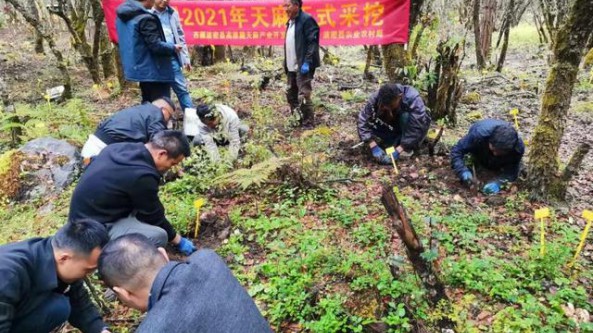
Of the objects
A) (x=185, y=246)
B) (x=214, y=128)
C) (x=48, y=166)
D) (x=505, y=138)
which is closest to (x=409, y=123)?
(x=505, y=138)

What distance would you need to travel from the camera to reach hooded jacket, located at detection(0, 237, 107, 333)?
7.00 feet

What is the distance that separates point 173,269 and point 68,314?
1.49 meters

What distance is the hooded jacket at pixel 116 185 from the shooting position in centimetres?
330

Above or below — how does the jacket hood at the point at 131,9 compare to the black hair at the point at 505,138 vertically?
above

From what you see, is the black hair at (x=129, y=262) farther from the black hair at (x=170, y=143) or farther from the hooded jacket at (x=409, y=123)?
the hooded jacket at (x=409, y=123)

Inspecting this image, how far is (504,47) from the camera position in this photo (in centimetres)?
1127

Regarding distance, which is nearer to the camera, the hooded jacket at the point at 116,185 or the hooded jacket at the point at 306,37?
Result: the hooded jacket at the point at 116,185

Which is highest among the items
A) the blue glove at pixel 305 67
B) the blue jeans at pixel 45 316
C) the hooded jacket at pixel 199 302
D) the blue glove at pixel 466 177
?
the blue glove at pixel 305 67

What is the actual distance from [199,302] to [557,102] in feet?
12.8

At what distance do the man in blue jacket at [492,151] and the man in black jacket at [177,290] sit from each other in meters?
3.66

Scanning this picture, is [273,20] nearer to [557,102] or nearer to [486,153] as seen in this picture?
[486,153]

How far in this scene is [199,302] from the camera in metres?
1.65

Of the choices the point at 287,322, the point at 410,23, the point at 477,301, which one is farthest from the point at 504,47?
the point at 287,322

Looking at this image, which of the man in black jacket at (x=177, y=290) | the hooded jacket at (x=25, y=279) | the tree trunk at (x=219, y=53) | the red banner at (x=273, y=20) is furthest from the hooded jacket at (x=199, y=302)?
the tree trunk at (x=219, y=53)
